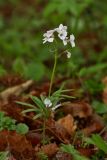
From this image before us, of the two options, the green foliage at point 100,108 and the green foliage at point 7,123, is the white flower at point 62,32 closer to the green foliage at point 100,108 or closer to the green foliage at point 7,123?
the green foliage at point 7,123

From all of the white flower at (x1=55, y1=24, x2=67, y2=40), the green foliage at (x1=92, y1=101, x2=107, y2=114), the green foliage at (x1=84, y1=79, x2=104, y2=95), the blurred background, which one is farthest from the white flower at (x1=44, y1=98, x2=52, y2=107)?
the blurred background

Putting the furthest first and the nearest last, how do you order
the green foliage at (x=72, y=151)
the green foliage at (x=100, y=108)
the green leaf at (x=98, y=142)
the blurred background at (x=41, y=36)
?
the blurred background at (x=41, y=36), the green foliage at (x=100, y=108), the green leaf at (x=98, y=142), the green foliage at (x=72, y=151)

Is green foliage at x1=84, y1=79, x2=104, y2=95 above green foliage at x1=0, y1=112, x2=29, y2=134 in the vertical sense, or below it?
A: above

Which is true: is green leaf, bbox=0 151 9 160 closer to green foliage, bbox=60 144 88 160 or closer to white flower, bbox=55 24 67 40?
green foliage, bbox=60 144 88 160


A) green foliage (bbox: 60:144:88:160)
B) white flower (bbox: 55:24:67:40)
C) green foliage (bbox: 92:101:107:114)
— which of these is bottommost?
green foliage (bbox: 60:144:88:160)

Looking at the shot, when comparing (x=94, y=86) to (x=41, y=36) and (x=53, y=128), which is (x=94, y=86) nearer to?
(x=53, y=128)

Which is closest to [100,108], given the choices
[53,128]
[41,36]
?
[53,128]

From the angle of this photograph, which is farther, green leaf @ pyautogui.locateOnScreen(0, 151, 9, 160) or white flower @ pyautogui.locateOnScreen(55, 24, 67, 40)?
white flower @ pyautogui.locateOnScreen(55, 24, 67, 40)

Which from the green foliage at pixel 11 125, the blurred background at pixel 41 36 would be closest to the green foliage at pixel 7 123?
the green foliage at pixel 11 125

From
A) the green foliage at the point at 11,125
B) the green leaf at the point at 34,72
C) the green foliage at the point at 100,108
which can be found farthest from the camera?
the green leaf at the point at 34,72

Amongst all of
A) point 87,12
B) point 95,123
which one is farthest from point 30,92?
point 87,12
